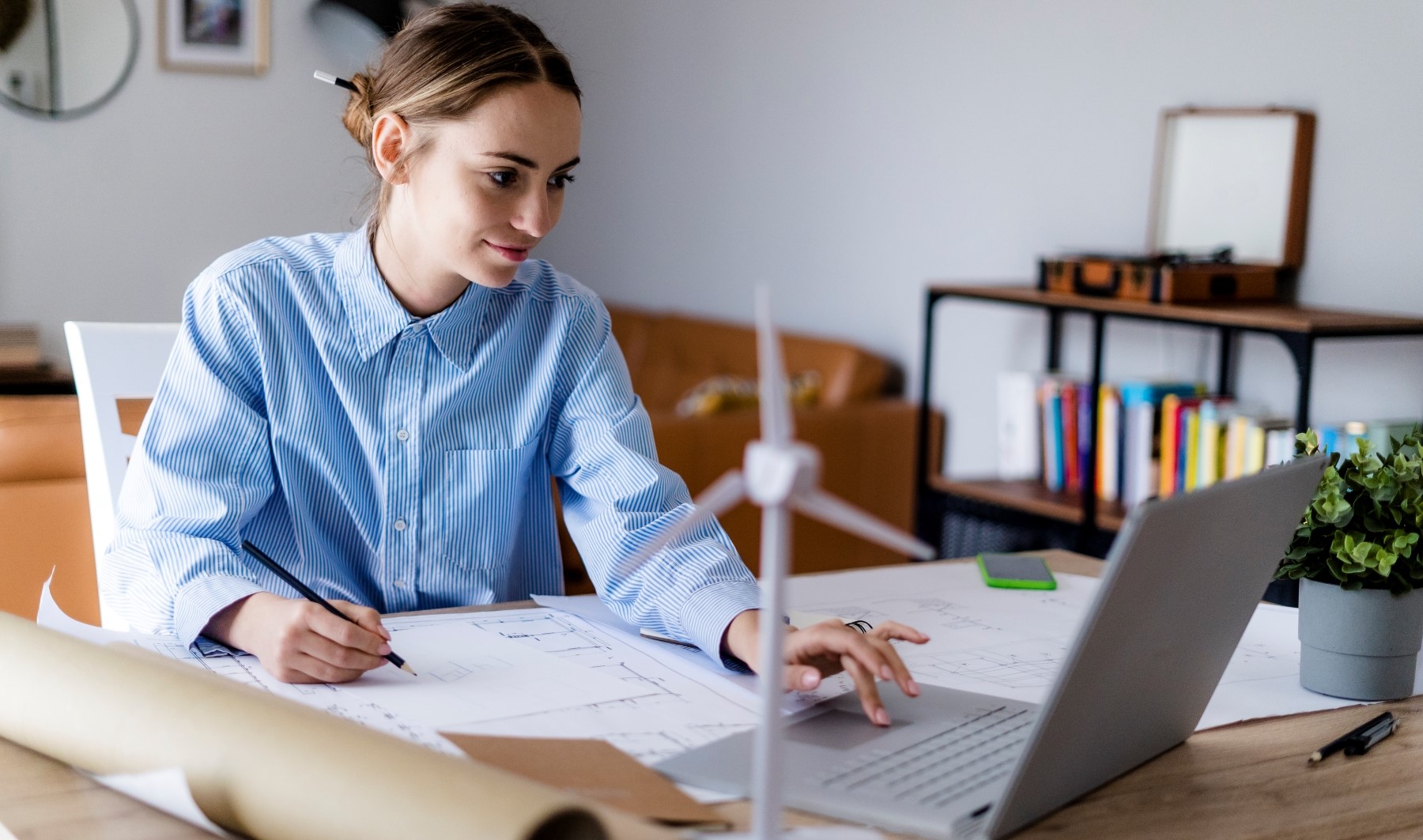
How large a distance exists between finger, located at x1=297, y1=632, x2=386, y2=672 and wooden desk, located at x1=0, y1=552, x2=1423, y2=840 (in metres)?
0.20

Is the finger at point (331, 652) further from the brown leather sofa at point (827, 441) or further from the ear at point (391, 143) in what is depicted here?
the brown leather sofa at point (827, 441)

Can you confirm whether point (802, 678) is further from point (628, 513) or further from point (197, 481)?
point (197, 481)

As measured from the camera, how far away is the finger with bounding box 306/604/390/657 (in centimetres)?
108

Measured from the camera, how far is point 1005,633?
1.34 metres

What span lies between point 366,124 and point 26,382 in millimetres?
3095

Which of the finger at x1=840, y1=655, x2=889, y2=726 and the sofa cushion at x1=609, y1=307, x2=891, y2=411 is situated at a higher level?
the finger at x1=840, y1=655, x2=889, y2=726

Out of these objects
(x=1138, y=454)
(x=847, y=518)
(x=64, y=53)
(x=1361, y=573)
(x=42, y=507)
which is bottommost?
(x=1138, y=454)

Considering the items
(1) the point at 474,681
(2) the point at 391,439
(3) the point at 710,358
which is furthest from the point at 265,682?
(3) the point at 710,358

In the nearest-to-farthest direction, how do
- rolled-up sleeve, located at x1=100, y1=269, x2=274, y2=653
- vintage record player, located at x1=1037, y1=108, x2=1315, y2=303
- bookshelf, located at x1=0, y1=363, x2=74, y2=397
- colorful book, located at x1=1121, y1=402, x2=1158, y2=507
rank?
rolled-up sleeve, located at x1=100, y1=269, x2=274, y2=653
vintage record player, located at x1=1037, y1=108, x2=1315, y2=303
colorful book, located at x1=1121, y1=402, x2=1158, y2=507
bookshelf, located at x1=0, y1=363, x2=74, y2=397

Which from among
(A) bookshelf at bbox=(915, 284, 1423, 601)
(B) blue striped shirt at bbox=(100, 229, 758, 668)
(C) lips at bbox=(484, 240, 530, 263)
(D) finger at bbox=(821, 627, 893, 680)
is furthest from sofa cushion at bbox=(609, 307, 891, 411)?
(D) finger at bbox=(821, 627, 893, 680)

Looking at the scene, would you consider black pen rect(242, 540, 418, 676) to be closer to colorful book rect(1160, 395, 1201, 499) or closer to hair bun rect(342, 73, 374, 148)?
hair bun rect(342, 73, 374, 148)

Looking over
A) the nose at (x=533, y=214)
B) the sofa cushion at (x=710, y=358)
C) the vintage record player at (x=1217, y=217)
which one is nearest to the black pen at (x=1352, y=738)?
the nose at (x=533, y=214)

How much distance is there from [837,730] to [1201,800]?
0.81 feet

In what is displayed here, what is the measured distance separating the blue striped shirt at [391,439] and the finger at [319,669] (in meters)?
0.23
